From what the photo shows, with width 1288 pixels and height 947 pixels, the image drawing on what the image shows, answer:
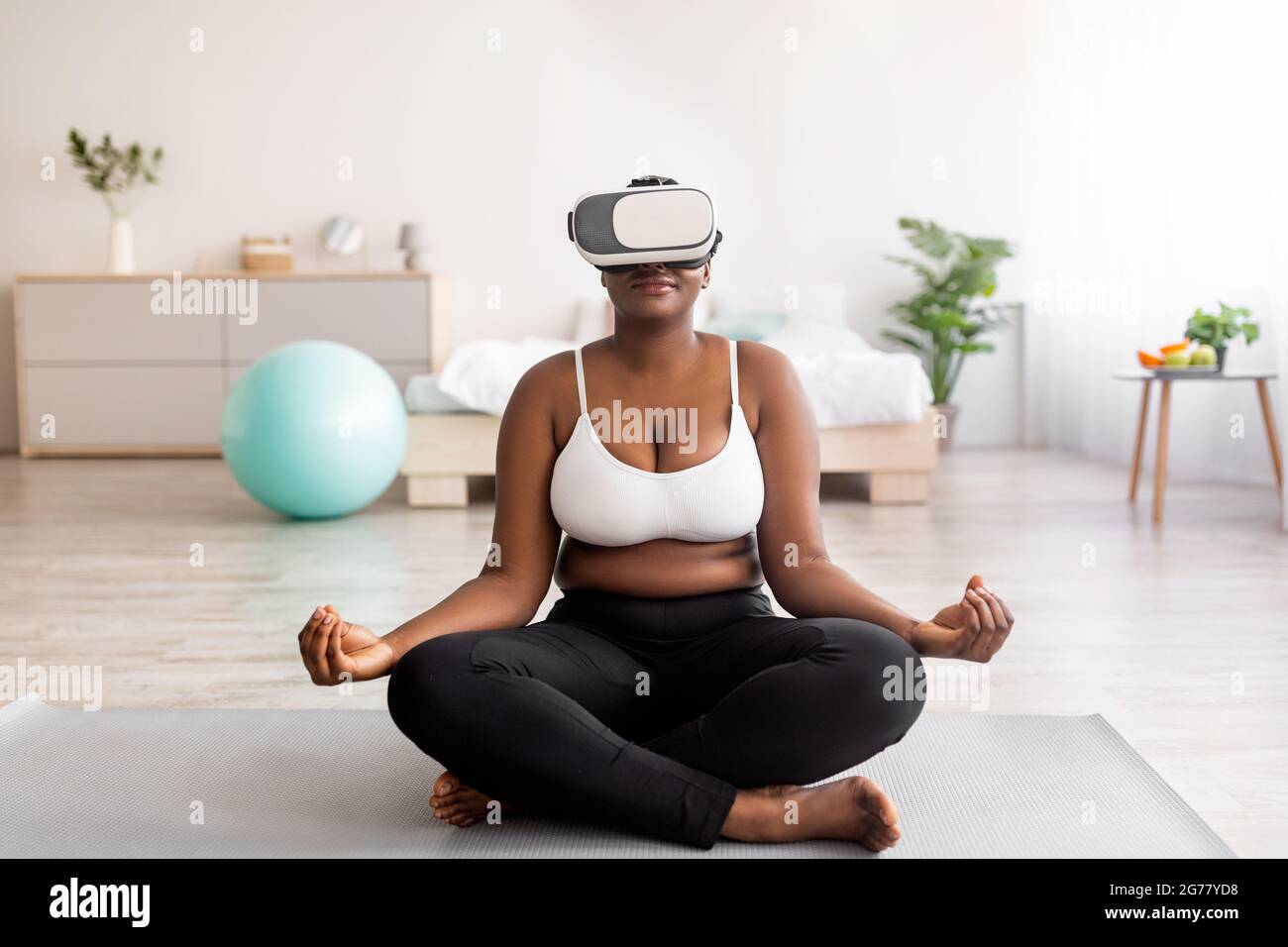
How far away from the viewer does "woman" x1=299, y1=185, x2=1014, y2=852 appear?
4.61 feet

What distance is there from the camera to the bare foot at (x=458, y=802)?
5.03ft

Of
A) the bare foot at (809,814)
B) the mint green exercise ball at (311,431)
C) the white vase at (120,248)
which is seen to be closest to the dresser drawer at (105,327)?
the white vase at (120,248)

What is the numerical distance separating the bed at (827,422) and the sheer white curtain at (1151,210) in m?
1.16

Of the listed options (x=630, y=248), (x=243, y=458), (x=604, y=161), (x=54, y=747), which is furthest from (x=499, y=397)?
(x=630, y=248)

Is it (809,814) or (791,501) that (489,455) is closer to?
(791,501)

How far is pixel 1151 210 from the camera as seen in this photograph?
506 cm

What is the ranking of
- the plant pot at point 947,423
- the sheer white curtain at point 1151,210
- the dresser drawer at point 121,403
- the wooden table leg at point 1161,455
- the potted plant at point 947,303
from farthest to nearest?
the dresser drawer at point 121,403, the plant pot at point 947,423, the potted plant at point 947,303, the sheer white curtain at point 1151,210, the wooden table leg at point 1161,455

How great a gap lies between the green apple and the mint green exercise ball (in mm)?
2512

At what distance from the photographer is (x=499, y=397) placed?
436cm

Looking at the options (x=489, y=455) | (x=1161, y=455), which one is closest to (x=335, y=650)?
(x=489, y=455)

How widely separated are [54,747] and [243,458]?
217 cm

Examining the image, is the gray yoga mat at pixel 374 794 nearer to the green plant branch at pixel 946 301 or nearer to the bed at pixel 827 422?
the bed at pixel 827 422

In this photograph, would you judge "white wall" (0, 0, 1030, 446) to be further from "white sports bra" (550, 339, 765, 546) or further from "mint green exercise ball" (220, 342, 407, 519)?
"white sports bra" (550, 339, 765, 546)

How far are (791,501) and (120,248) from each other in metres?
5.24
